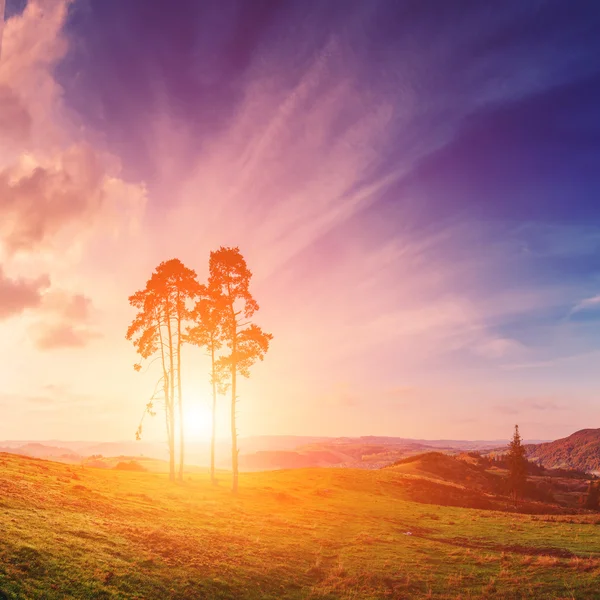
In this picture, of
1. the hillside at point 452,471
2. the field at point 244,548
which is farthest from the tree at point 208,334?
the hillside at point 452,471

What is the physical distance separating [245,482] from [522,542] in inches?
1033

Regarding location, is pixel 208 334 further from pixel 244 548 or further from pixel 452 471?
pixel 452 471

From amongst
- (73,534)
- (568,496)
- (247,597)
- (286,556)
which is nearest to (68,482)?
(73,534)

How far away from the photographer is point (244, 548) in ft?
65.2

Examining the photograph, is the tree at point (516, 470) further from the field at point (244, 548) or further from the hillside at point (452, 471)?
the field at point (244, 548)

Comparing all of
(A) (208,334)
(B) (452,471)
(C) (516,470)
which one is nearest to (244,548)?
(A) (208,334)

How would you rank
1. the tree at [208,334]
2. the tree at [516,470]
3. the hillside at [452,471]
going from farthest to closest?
1. the hillside at [452,471]
2. the tree at [516,470]
3. the tree at [208,334]

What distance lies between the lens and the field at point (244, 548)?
13.5 metres

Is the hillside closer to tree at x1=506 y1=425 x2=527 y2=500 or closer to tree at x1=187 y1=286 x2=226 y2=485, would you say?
tree at x1=506 y1=425 x2=527 y2=500

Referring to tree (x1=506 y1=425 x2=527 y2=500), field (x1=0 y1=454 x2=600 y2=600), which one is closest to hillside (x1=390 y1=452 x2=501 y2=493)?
tree (x1=506 y1=425 x2=527 y2=500)

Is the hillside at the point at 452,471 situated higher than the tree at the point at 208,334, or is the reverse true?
the tree at the point at 208,334

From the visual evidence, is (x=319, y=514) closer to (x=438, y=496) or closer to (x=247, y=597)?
(x=247, y=597)

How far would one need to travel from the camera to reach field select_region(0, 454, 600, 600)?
44.2 feet

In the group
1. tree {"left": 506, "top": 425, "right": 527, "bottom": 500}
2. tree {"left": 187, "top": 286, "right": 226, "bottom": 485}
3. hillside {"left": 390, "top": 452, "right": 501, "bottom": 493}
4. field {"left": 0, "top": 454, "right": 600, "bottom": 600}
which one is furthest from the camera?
hillside {"left": 390, "top": 452, "right": 501, "bottom": 493}
